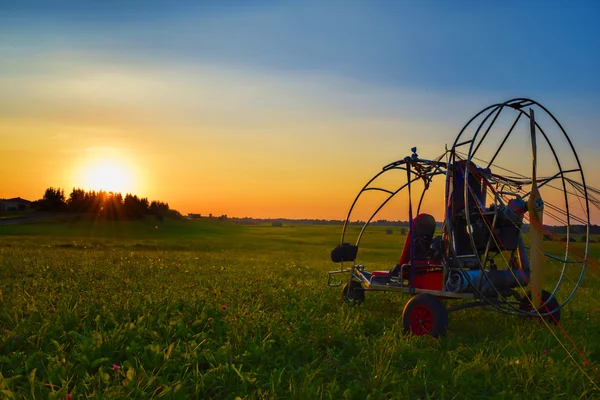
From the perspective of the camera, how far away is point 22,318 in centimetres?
722

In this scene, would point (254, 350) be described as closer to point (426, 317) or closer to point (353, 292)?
point (426, 317)

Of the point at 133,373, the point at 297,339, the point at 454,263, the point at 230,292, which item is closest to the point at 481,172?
the point at 454,263

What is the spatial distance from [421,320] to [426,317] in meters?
0.10

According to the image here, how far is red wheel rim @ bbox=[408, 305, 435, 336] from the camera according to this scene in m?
8.06

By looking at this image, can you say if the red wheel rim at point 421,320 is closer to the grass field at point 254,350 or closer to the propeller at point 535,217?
the grass field at point 254,350

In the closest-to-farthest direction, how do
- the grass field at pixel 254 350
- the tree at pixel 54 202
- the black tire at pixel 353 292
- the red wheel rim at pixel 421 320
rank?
the grass field at pixel 254 350 → the red wheel rim at pixel 421 320 → the black tire at pixel 353 292 → the tree at pixel 54 202

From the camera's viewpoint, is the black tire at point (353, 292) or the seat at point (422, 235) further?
the black tire at point (353, 292)

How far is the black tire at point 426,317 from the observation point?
26.0 ft

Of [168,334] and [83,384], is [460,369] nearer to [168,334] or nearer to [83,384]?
[168,334]

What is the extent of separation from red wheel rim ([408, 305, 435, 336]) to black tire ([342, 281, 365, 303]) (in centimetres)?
250

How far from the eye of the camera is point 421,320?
8.16 m

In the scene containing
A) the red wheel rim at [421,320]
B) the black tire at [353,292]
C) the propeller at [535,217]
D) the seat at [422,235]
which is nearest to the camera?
the propeller at [535,217]

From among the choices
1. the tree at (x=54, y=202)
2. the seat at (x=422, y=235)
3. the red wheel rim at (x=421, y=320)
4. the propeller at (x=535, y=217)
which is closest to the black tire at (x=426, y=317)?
the red wheel rim at (x=421, y=320)

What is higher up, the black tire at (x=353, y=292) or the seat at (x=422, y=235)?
the seat at (x=422, y=235)
